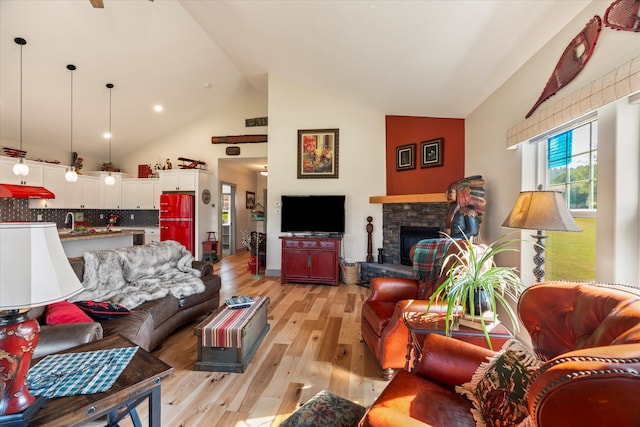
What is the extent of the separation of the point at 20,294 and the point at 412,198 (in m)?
4.08

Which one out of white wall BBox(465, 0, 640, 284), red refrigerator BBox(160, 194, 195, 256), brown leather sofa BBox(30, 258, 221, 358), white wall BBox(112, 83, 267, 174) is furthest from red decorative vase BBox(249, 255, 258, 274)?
white wall BBox(465, 0, 640, 284)

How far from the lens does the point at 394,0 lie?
2273mm

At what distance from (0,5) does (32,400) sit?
476 centimetres

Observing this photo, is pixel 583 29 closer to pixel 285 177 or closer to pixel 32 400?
pixel 32 400

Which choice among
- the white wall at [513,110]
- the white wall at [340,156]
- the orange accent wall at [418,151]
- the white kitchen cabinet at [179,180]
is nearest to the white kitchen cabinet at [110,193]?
the white kitchen cabinet at [179,180]

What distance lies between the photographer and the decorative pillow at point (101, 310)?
196cm

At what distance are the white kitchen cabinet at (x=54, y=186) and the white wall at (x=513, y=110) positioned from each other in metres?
7.48

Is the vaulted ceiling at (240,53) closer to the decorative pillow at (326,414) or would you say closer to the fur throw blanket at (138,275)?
the decorative pillow at (326,414)

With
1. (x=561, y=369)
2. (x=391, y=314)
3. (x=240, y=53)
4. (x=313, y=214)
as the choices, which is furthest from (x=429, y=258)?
(x=240, y=53)

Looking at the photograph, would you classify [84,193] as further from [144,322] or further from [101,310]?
[144,322]

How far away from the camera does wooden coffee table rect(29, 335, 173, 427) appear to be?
84cm

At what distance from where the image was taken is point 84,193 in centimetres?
601

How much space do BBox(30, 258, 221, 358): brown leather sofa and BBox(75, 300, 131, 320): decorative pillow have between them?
4cm

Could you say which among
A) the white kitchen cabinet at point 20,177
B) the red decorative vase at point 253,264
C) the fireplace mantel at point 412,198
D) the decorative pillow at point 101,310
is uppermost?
the white kitchen cabinet at point 20,177
